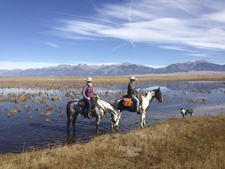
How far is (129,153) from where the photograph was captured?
6934mm

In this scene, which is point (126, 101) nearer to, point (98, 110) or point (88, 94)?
point (98, 110)

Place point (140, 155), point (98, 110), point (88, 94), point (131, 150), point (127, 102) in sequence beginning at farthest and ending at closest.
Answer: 1. point (127, 102)
2. point (98, 110)
3. point (88, 94)
4. point (131, 150)
5. point (140, 155)

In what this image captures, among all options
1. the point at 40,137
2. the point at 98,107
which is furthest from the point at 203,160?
the point at 40,137

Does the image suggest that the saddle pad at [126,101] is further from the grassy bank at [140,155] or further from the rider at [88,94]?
the grassy bank at [140,155]

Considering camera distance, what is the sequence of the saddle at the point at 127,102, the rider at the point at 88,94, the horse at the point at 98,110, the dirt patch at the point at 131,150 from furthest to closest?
1. the saddle at the point at 127,102
2. the horse at the point at 98,110
3. the rider at the point at 88,94
4. the dirt patch at the point at 131,150

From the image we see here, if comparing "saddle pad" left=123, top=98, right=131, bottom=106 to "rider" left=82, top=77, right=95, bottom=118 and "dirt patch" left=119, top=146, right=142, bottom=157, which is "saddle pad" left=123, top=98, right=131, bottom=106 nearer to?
"rider" left=82, top=77, right=95, bottom=118

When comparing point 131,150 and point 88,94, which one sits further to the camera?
point 88,94

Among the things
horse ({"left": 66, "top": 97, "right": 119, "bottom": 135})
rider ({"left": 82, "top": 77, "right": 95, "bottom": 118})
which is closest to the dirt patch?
horse ({"left": 66, "top": 97, "right": 119, "bottom": 135})

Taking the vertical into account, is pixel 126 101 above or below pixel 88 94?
below

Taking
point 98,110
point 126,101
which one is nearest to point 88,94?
point 98,110

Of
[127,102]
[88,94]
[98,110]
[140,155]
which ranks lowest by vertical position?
[140,155]

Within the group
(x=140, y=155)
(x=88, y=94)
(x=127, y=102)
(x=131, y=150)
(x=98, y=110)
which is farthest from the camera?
(x=127, y=102)

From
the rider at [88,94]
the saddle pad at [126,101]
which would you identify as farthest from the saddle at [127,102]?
the rider at [88,94]

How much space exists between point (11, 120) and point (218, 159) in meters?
16.6
